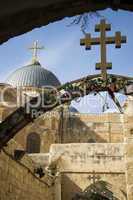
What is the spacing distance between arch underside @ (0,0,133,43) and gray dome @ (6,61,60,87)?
26830 millimetres

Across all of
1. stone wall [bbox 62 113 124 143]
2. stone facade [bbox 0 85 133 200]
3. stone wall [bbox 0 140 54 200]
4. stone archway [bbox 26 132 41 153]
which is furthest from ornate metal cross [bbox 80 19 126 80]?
stone wall [bbox 62 113 124 143]

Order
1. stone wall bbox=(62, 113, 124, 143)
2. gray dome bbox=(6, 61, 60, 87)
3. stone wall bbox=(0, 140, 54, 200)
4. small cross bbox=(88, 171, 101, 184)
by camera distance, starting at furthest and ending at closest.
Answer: gray dome bbox=(6, 61, 60, 87), stone wall bbox=(62, 113, 124, 143), small cross bbox=(88, 171, 101, 184), stone wall bbox=(0, 140, 54, 200)

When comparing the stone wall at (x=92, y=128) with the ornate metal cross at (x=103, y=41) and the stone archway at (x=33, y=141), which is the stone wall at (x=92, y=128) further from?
the ornate metal cross at (x=103, y=41)

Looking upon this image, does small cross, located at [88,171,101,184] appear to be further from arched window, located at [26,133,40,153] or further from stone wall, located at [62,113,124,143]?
stone wall, located at [62,113,124,143]

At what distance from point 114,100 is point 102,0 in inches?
112

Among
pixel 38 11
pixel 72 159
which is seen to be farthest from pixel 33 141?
pixel 38 11

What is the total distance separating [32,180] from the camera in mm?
12281

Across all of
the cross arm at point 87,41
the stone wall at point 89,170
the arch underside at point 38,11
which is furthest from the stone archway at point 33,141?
the arch underside at point 38,11

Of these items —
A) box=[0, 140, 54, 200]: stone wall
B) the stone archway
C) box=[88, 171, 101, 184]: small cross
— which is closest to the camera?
box=[0, 140, 54, 200]: stone wall

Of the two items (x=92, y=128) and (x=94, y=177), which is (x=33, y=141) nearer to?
(x=92, y=128)

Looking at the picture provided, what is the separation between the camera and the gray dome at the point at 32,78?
29.4m

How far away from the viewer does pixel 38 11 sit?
2.10m

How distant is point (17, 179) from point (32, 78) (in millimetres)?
19440

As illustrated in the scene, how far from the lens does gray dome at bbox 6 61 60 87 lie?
29.4 m
